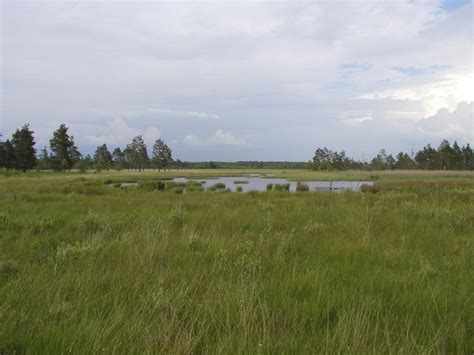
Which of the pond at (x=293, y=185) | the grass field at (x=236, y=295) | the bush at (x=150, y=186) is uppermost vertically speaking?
the grass field at (x=236, y=295)

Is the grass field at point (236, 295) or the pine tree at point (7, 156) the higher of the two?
the pine tree at point (7, 156)

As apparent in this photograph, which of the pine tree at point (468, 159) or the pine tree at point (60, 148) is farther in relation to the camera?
the pine tree at point (468, 159)

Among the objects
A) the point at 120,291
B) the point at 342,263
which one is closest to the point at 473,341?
the point at 342,263

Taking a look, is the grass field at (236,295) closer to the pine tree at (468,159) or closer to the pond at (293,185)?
the pond at (293,185)

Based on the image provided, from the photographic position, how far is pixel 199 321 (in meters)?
3.14

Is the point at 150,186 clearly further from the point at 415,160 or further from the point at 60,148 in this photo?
the point at 415,160

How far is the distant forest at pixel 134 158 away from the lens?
73.8m

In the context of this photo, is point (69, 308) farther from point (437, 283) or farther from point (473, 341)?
point (437, 283)

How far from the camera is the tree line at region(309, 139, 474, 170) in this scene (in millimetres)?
111938

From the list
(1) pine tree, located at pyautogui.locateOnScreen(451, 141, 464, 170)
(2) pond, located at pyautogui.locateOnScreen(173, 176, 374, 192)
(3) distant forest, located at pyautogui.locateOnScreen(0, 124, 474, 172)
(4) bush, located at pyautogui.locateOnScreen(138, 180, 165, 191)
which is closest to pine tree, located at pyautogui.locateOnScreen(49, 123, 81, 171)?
(3) distant forest, located at pyautogui.locateOnScreen(0, 124, 474, 172)

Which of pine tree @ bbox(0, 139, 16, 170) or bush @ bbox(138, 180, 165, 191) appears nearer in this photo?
bush @ bbox(138, 180, 165, 191)

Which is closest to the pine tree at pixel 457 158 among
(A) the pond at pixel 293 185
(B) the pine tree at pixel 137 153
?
(A) the pond at pixel 293 185

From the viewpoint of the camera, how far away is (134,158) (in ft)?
419

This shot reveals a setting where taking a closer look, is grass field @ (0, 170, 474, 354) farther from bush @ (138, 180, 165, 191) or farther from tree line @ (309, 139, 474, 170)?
tree line @ (309, 139, 474, 170)
